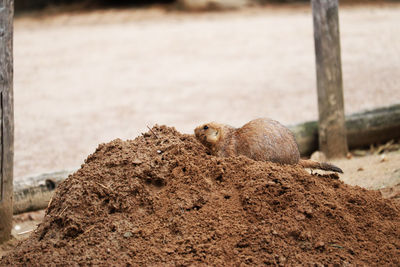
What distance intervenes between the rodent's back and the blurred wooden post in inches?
63.7

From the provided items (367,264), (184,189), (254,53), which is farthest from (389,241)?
(254,53)

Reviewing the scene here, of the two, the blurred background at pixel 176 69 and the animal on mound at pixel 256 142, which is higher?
the animal on mound at pixel 256 142

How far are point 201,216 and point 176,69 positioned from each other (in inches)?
310

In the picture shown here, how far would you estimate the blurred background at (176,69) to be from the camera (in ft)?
23.8

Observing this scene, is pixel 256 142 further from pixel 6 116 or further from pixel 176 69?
pixel 176 69

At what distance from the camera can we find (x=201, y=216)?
2852 millimetres

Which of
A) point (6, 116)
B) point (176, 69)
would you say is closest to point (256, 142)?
point (6, 116)

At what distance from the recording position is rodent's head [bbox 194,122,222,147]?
135 inches

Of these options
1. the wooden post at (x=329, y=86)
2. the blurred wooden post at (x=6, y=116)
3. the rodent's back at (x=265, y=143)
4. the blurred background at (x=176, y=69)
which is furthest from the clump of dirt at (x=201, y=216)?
the blurred background at (x=176, y=69)

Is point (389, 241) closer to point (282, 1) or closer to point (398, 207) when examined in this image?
point (398, 207)

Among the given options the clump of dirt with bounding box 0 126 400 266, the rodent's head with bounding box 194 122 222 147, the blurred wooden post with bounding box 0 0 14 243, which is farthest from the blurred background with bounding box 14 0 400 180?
the clump of dirt with bounding box 0 126 400 266

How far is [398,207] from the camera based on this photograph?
125 inches

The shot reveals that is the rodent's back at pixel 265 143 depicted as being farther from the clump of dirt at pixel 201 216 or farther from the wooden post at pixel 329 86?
the wooden post at pixel 329 86

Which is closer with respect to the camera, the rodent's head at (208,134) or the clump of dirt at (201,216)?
the clump of dirt at (201,216)
